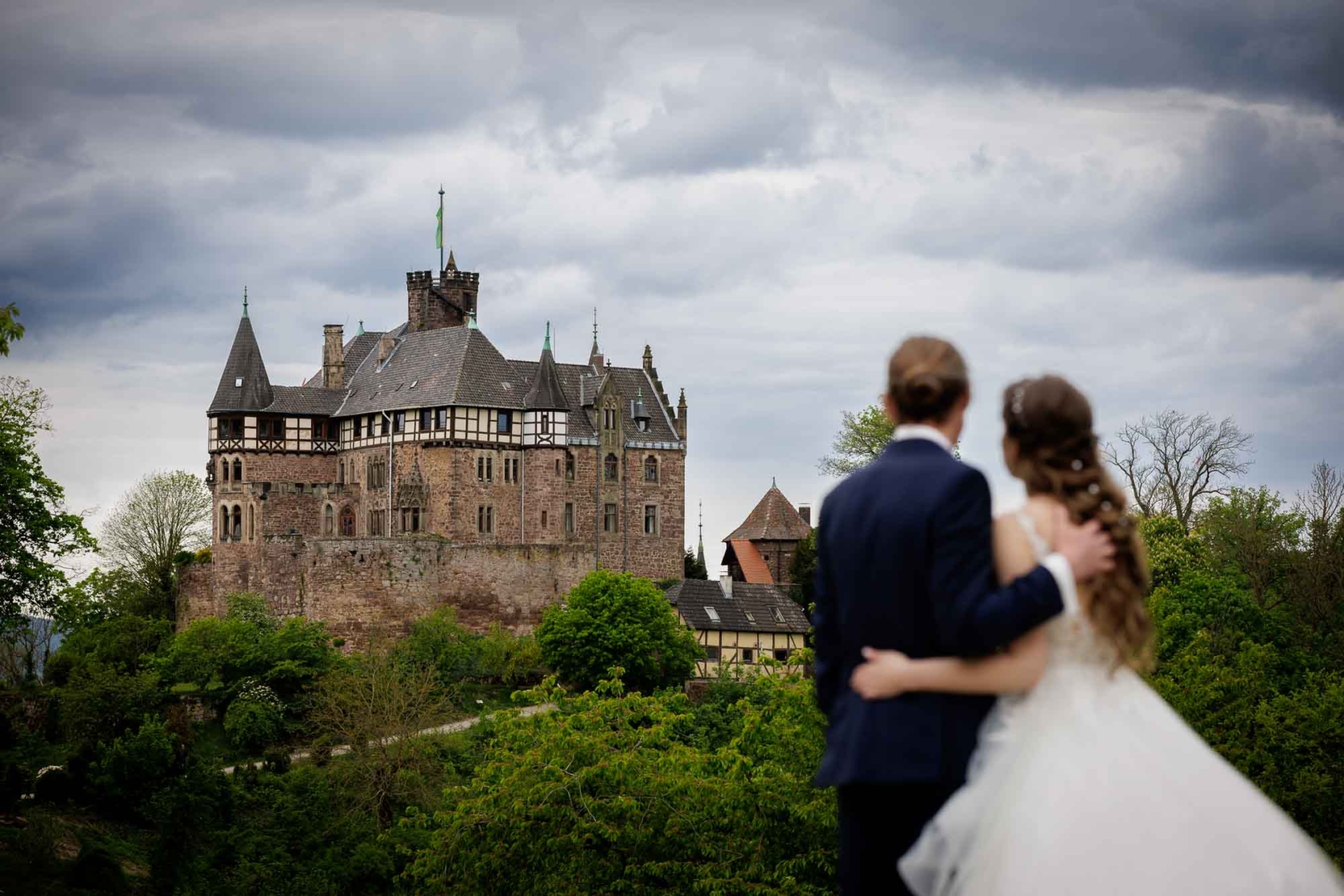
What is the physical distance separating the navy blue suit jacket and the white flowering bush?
45.4 meters

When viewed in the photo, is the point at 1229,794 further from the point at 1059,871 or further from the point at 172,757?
the point at 172,757

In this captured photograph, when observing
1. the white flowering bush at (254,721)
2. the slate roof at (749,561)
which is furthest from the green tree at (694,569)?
the white flowering bush at (254,721)

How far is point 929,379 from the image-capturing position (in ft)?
18.3

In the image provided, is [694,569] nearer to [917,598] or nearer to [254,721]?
[254,721]

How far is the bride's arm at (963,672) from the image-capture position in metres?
5.31

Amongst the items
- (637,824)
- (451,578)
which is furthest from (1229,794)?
(451,578)

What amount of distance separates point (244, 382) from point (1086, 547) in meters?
64.1

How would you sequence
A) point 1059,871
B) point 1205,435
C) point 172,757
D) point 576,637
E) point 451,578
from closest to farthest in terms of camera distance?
1. point 1059,871
2. point 172,757
3. point 576,637
4. point 451,578
5. point 1205,435

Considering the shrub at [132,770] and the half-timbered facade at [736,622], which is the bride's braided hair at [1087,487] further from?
the half-timbered facade at [736,622]

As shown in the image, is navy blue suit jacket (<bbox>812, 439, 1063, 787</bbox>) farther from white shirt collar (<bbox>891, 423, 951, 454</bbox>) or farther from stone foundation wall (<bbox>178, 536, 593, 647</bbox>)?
stone foundation wall (<bbox>178, 536, 593, 647</bbox>)

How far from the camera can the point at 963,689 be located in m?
5.34

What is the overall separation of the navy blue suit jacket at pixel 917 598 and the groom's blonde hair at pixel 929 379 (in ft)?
0.41

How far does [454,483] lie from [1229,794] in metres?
59.9

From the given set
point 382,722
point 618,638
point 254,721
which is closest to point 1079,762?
point 382,722
